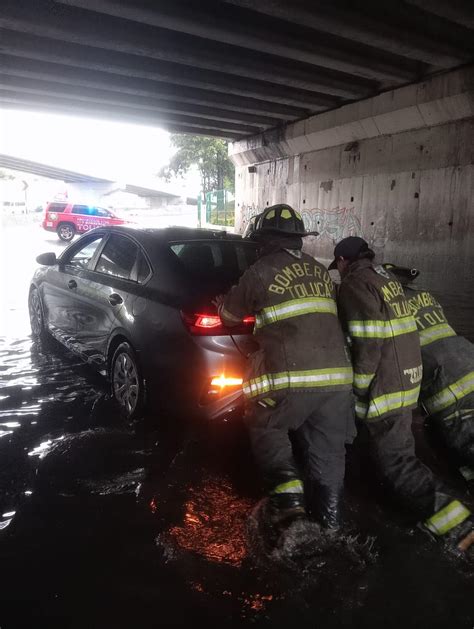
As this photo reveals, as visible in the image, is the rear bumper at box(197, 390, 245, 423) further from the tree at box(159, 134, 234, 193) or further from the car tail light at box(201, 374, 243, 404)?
the tree at box(159, 134, 234, 193)

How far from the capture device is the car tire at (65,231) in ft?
77.3

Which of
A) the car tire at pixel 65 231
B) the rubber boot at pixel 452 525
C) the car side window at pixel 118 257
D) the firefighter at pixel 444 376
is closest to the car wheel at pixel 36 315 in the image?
the car side window at pixel 118 257

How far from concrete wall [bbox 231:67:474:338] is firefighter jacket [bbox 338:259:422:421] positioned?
5752 millimetres

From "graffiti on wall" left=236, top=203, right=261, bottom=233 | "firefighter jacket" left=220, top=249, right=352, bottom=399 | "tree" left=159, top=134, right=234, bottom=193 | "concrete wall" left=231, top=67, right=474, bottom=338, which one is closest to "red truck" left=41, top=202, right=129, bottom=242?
"graffiti on wall" left=236, top=203, right=261, bottom=233

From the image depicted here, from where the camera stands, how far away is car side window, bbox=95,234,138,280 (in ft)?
13.6

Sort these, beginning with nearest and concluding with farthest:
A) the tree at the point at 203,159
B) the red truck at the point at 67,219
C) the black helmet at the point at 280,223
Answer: the black helmet at the point at 280,223 < the red truck at the point at 67,219 < the tree at the point at 203,159

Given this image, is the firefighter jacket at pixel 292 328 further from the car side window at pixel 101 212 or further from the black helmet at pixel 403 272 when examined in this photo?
the car side window at pixel 101 212

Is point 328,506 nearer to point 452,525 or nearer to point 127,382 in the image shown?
point 452,525

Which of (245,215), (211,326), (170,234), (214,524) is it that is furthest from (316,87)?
(214,524)

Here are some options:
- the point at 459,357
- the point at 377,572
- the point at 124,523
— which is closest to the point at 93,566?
the point at 124,523

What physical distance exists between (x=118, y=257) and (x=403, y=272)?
2452mm

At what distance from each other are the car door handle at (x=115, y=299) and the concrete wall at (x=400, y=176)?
5844 mm

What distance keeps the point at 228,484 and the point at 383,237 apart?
11.4 meters

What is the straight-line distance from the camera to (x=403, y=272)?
309 centimetres
